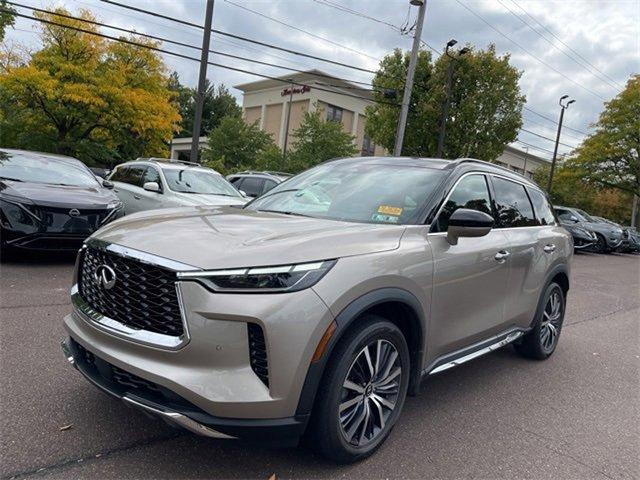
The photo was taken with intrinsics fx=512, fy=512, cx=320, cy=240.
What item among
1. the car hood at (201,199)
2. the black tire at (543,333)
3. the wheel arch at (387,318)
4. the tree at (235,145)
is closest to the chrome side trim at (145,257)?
the wheel arch at (387,318)

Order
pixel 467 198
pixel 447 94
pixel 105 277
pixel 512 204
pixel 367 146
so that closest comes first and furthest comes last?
pixel 105 277, pixel 467 198, pixel 512 204, pixel 447 94, pixel 367 146

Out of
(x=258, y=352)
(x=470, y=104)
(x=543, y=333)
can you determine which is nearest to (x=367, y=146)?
(x=470, y=104)

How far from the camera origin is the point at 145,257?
2.43m

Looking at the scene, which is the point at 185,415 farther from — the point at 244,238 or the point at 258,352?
the point at 244,238

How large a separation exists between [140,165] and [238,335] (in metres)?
8.77

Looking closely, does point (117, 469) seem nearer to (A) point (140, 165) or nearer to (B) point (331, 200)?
(B) point (331, 200)

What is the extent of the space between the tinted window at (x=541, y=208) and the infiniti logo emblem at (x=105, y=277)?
3.84 m

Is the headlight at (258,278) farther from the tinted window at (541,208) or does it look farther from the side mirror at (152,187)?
the side mirror at (152,187)

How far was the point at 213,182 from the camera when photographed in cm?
991

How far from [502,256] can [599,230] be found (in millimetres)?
20256

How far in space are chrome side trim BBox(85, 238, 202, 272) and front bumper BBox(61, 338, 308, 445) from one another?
0.53 meters

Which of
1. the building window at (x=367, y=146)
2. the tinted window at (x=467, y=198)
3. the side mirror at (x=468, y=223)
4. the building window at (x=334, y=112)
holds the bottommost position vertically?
the side mirror at (x=468, y=223)

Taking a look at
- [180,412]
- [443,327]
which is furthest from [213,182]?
[180,412]

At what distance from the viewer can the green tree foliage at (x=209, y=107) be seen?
63.9m
